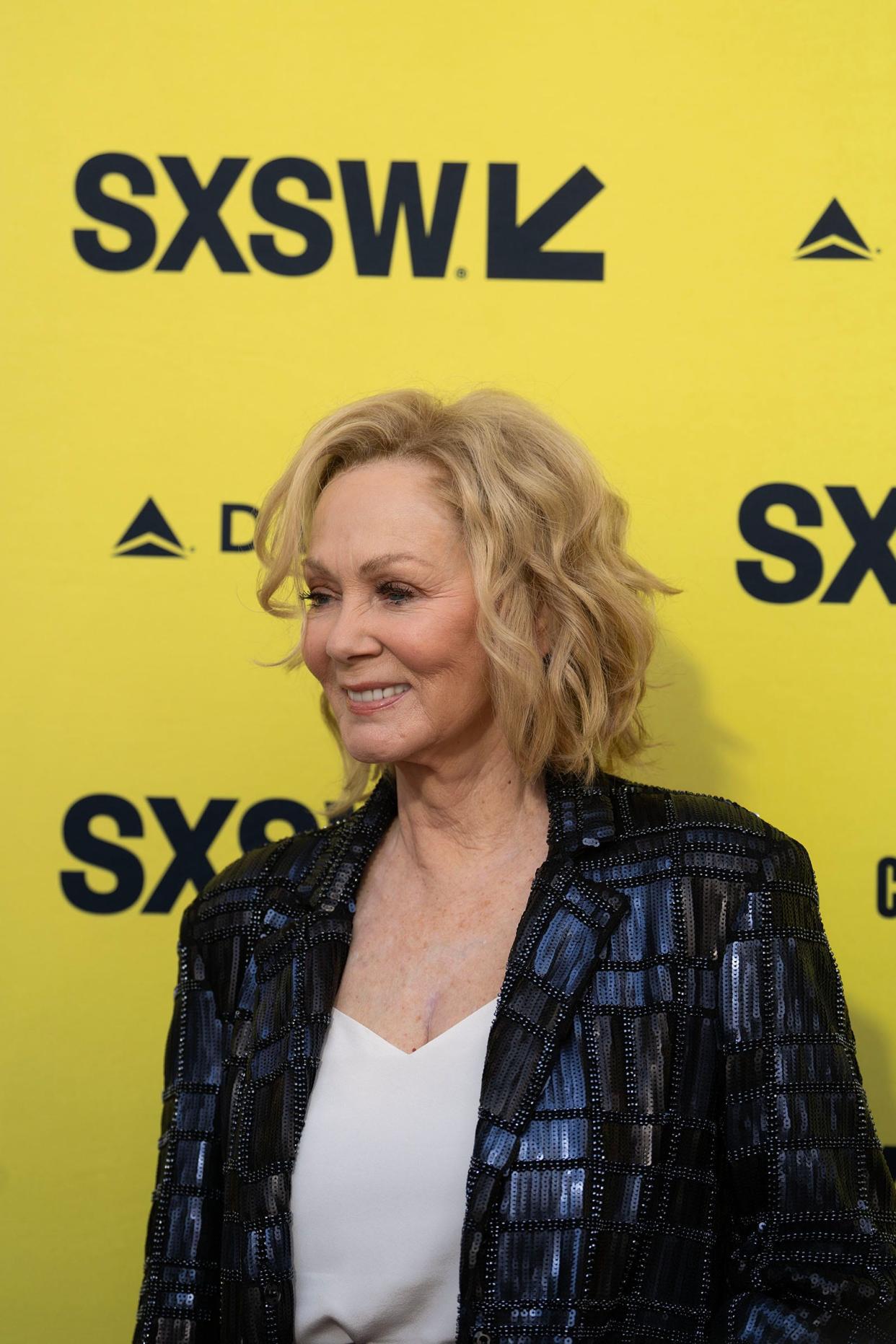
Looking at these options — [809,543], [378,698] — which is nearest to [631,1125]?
[378,698]

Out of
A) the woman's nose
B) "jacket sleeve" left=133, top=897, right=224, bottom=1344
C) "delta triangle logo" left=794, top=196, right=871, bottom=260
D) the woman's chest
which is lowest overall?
"jacket sleeve" left=133, top=897, right=224, bottom=1344

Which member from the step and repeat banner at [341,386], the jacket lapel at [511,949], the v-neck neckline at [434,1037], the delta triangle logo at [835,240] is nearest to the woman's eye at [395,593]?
the jacket lapel at [511,949]

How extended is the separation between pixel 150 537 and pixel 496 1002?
118cm

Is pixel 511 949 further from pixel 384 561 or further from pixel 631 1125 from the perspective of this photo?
pixel 384 561

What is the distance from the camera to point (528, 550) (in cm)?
171

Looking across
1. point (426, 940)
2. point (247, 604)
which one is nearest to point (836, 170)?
point (247, 604)

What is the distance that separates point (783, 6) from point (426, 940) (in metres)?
1.67

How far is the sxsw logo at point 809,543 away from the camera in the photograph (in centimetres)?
240

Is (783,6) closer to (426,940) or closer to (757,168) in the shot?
(757,168)

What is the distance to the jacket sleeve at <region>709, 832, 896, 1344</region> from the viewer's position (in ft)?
4.83

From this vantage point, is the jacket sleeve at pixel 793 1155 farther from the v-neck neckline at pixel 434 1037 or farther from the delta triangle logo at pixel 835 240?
the delta triangle logo at pixel 835 240

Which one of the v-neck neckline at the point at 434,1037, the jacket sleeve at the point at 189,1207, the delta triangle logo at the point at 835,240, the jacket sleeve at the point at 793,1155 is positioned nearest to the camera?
the jacket sleeve at the point at 793,1155

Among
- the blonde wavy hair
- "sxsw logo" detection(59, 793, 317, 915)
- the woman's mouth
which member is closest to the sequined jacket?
the blonde wavy hair

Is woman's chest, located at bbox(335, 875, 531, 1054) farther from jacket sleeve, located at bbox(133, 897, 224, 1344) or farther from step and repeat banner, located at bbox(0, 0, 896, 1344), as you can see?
step and repeat banner, located at bbox(0, 0, 896, 1344)
